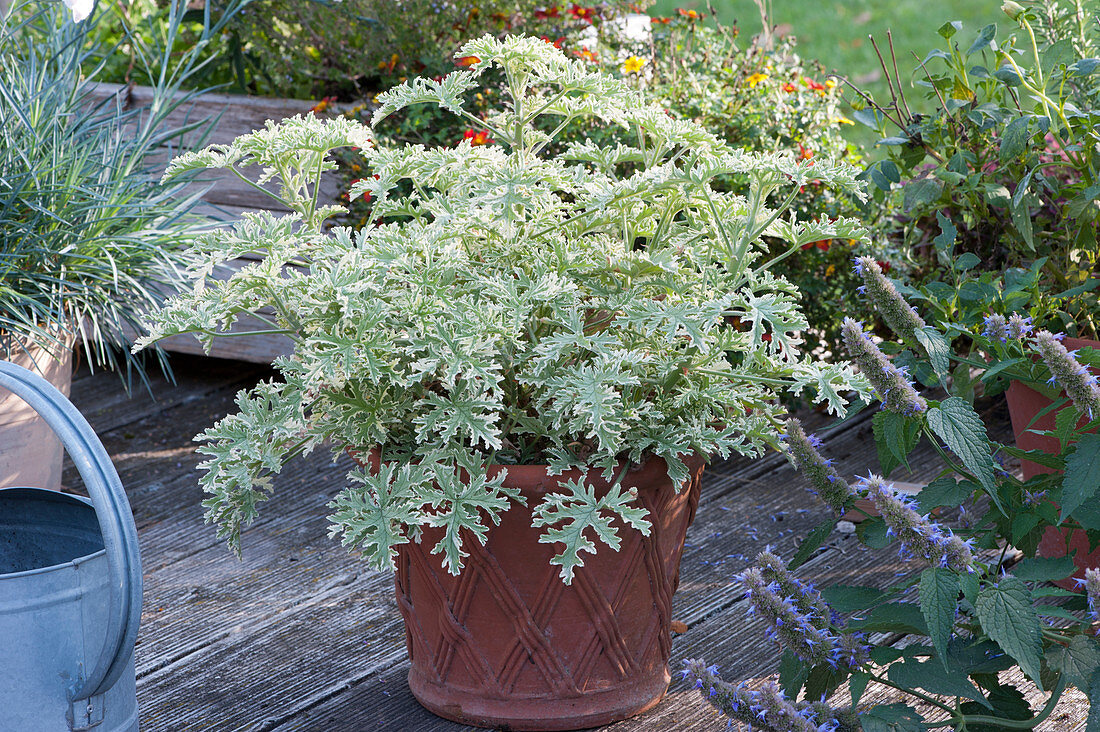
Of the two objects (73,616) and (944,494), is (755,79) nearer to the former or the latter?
(944,494)

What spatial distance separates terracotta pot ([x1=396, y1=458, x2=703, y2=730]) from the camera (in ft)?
5.06

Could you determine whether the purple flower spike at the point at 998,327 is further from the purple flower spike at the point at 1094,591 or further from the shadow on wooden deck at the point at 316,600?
the shadow on wooden deck at the point at 316,600

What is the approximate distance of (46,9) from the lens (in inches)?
102

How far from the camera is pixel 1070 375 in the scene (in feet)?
4.00

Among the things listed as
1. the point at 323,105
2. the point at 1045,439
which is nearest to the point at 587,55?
the point at 323,105

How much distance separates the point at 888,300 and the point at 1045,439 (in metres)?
0.84

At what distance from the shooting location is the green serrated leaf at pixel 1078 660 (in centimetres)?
118

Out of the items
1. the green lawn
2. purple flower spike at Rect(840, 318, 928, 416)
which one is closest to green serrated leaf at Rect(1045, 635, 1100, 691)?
purple flower spike at Rect(840, 318, 928, 416)

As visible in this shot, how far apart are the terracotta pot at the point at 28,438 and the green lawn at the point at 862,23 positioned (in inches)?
197

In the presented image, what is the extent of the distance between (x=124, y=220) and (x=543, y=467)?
→ 56.1 inches

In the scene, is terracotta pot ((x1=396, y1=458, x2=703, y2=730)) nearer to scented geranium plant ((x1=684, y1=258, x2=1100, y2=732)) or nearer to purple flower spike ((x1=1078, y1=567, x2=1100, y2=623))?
scented geranium plant ((x1=684, y1=258, x2=1100, y2=732))

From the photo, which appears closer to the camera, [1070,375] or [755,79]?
[1070,375]

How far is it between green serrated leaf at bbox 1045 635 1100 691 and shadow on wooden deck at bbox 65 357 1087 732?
46 centimetres

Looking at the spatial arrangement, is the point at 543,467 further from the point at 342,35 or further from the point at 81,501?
the point at 342,35
